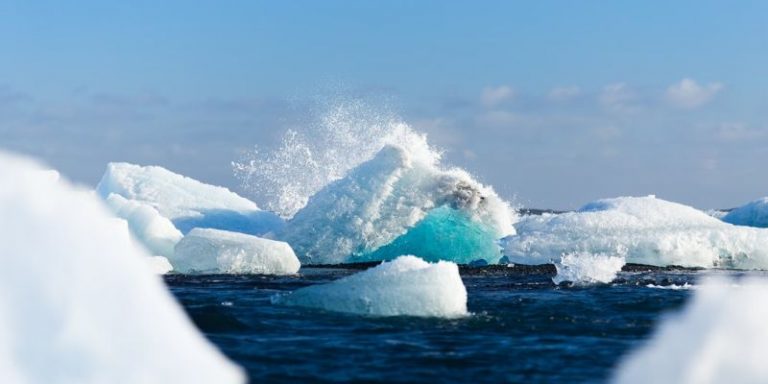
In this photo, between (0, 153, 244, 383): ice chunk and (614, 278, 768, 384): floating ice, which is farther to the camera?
(614, 278, 768, 384): floating ice

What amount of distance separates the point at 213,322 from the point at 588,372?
19.4ft

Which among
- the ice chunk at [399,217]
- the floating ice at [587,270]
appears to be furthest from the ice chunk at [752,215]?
the floating ice at [587,270]

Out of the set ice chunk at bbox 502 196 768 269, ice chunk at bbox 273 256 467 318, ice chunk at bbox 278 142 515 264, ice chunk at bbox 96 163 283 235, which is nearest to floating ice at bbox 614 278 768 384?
ice chunk at bbox 273 256 467 318

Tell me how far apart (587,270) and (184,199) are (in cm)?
1559

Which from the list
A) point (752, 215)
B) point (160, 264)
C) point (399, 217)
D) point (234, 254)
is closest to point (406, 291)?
point (234, 254)

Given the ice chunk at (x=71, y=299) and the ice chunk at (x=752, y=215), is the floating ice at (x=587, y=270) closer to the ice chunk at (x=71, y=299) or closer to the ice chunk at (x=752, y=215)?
the ice chunk at (x=71, y=299)

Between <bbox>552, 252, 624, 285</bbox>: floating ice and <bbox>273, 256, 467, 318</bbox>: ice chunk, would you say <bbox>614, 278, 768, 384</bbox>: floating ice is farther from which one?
<bbox>552, 252, 624, 285</bbox>: floating ice

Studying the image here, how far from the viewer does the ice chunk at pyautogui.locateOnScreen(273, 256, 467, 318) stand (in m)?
15.6

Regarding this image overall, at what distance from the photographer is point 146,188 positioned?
33.8m

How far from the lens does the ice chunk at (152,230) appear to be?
27.6 meters

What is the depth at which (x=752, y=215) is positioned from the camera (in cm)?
3881

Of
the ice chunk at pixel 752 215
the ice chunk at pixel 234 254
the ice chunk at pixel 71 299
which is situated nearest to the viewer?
the ice chunk at pixel 71 299

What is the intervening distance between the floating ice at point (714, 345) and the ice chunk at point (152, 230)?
18.4 meters

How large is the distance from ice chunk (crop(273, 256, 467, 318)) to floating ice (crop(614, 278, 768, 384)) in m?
4.90
